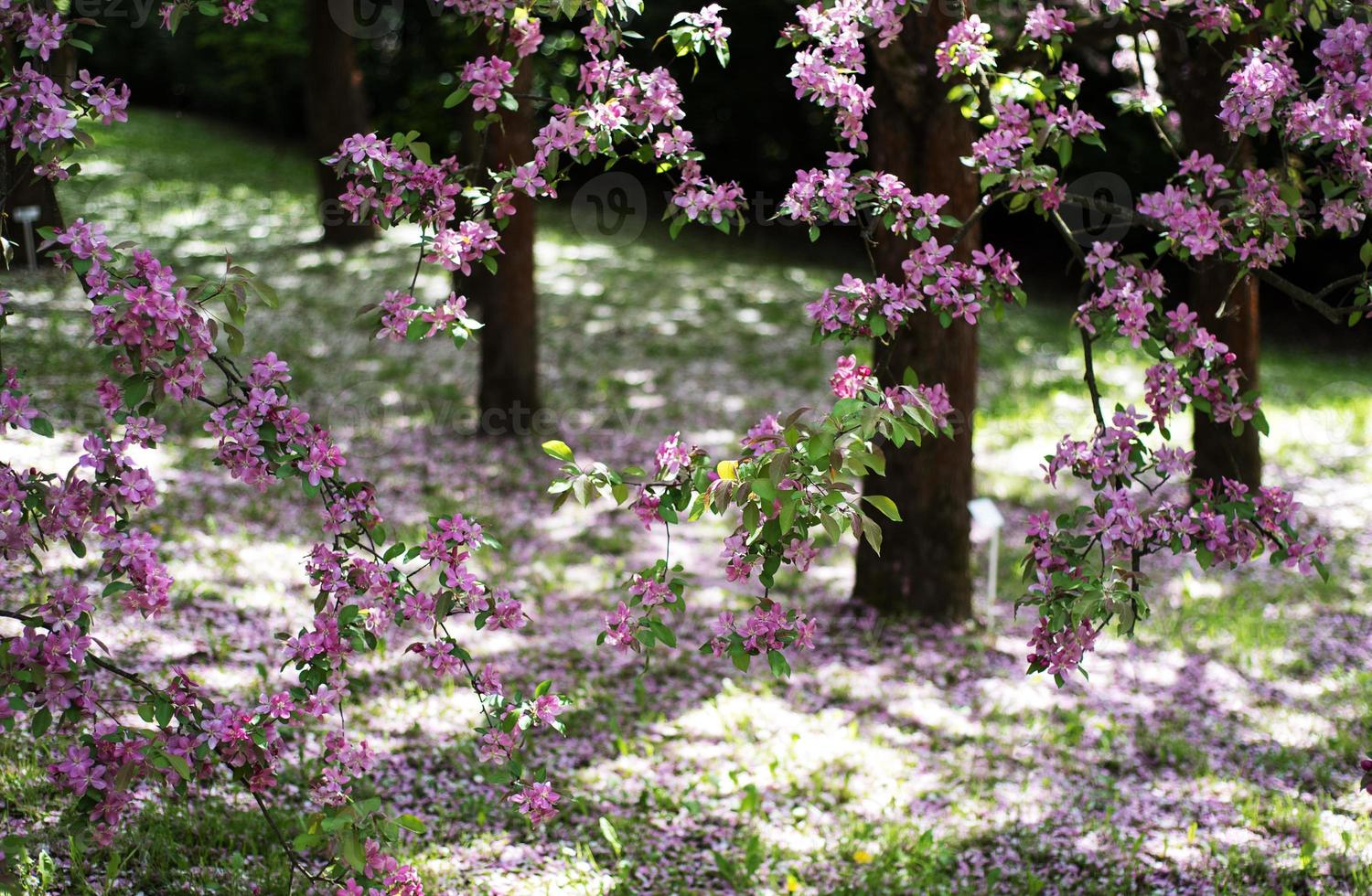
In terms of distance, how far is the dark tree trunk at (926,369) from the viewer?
555 centimetres

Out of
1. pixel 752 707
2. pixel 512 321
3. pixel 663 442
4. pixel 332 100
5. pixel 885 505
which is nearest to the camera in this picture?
pixel 885 505

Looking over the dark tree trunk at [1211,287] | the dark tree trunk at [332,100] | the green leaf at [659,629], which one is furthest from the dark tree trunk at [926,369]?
the dark tree trunk at [332,100]

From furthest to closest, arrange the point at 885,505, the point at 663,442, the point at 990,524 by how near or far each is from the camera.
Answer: the point at 990,524 → the point at 663,442 → the point at 885,505

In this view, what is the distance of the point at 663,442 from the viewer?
9.52ft

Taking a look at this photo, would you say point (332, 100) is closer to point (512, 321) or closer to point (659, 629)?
point (512, 321)

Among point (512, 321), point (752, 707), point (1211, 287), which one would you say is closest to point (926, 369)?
point (752, 707)

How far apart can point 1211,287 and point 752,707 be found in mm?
4055

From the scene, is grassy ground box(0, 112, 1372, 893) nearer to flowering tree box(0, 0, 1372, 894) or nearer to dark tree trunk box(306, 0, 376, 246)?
flowering tree box(0, 0, 1372, 894)

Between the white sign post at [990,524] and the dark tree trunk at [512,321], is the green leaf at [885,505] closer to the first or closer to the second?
the white sign post at [990,524]

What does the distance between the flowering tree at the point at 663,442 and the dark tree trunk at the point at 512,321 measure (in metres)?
4.97

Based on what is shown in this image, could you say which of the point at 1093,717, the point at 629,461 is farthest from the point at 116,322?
the point at 629,461

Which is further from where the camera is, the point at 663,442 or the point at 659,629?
the point at 663,442

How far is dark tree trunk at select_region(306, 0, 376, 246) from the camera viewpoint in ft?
41.8

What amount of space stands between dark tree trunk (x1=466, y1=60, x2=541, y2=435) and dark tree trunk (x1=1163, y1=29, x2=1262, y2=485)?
13.6ft
